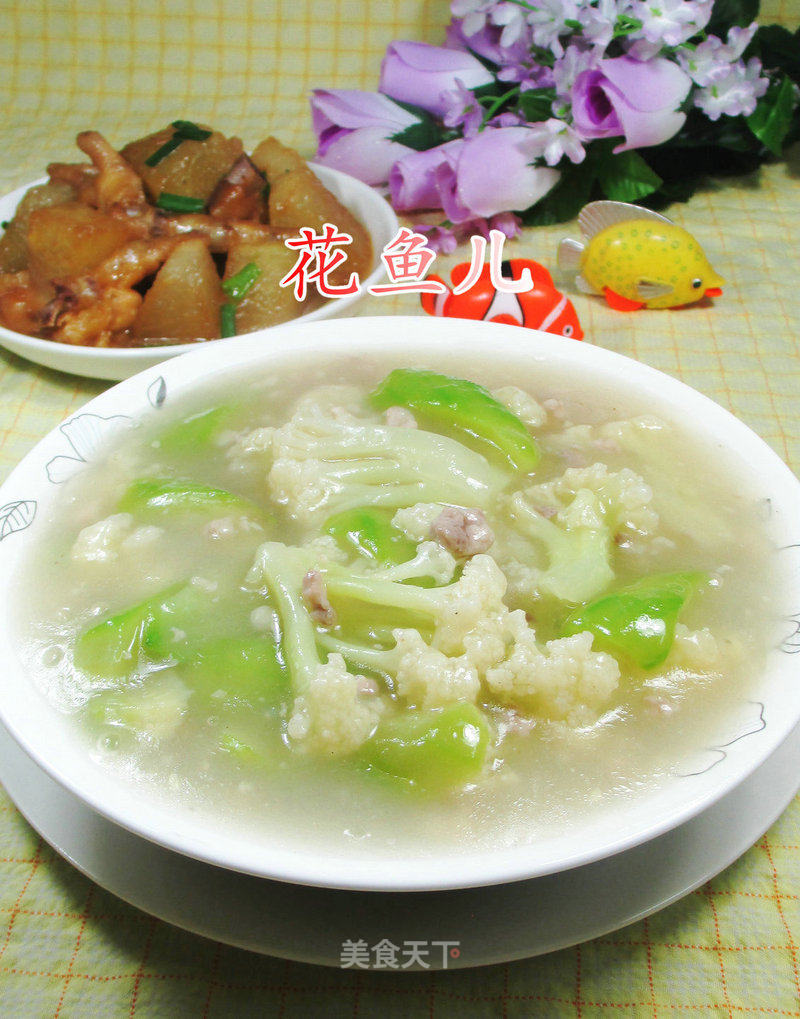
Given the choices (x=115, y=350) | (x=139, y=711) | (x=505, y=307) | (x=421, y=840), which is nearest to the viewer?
(x=421, y=840)

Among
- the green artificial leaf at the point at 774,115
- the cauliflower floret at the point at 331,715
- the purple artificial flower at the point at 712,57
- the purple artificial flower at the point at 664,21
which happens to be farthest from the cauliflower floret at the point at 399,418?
the green artificial leaf at the point at 774,115

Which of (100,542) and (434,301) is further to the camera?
(434,301)

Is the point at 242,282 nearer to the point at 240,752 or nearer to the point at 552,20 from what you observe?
the point at 552,20

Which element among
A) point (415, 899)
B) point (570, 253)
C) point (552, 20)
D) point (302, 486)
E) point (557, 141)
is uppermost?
point (552, 20)

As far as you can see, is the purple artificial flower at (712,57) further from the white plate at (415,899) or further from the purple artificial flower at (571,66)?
the white plate at (415,899)

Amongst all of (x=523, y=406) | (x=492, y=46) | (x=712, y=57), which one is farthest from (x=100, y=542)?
(x=712, y=57)

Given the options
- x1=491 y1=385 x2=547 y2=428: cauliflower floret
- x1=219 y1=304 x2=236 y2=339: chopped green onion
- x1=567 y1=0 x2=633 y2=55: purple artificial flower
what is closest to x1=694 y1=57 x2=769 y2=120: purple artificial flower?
x1=567 y1=0 x2=633 y2=55: purple artificial flower
